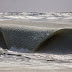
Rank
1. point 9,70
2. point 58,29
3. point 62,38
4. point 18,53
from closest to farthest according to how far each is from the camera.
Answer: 1. point 9,70
2. point 18,53
3. point 58,29
4. point 62,38

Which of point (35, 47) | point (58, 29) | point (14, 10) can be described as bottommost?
point (35, 47)

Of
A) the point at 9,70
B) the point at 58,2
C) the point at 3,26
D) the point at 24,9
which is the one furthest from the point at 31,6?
the point at 9,70

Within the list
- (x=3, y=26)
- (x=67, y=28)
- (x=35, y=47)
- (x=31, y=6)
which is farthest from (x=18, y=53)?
(x=31, y=6)

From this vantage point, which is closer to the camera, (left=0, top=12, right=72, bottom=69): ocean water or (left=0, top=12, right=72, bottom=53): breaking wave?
(left=0, top=12, right=72, bottom=69): ocean water

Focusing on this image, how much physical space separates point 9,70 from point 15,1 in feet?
7.80

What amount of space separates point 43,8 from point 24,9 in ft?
0.95

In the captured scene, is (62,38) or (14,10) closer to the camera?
(62,38)

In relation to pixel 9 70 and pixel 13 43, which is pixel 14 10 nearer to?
pixel 13 43

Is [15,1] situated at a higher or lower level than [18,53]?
higher

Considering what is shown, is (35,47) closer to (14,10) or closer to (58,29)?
(58,29)


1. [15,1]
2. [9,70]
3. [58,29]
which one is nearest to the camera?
[9,70]

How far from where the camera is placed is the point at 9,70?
1.10 m

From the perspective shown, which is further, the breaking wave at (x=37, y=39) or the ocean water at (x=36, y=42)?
the breaking wave at (x=37, y=39)

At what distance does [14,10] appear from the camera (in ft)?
11.2
